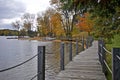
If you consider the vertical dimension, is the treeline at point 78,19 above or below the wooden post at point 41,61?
above

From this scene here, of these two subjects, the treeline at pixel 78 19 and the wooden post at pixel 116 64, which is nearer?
the wooden post at pixel 116 64

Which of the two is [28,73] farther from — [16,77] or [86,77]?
[86,77]

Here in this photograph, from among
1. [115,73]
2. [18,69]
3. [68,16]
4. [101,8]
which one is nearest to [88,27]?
[68,16]

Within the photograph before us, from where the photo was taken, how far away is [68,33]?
2704 inches

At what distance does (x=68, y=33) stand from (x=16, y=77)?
A: 171 ft

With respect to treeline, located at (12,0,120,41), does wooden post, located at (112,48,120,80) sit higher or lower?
lower

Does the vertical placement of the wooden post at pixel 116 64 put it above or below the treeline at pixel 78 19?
below

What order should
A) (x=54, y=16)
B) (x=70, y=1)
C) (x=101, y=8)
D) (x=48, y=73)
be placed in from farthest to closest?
(x=54, y=16)
(x=48, y=73)
(x=101, y=8)
(x=70, y=1)

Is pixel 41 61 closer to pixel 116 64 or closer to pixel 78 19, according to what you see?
pixel 116 64

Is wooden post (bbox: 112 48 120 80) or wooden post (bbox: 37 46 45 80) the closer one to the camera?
wooden post (bbox: 112 48 120 80)

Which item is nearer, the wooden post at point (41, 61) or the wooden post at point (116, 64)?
the wooden post at point (116, 64)

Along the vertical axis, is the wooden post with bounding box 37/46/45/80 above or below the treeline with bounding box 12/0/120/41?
below

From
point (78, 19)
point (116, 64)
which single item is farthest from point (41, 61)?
point (78, 19)

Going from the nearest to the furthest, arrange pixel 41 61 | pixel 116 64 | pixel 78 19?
pixel 116 64, pixel 41 61, pixel 78 19
